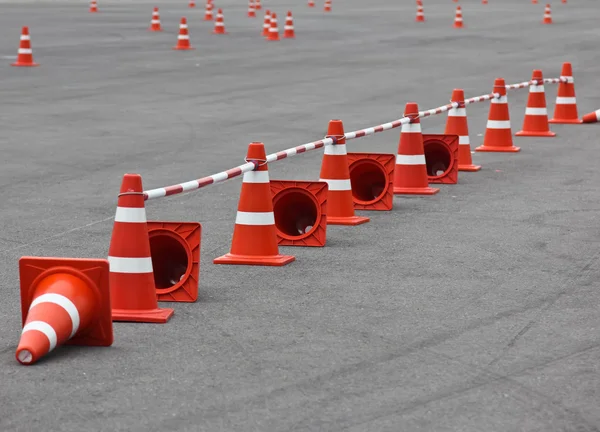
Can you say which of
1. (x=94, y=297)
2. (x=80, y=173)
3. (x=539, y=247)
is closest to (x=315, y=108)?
(x=80, y=173)

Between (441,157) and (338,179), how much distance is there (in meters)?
3.04

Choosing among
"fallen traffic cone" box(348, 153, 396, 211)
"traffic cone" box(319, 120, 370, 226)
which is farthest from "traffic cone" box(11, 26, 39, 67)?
"traffic cone" box(319, 120, 370, 226)

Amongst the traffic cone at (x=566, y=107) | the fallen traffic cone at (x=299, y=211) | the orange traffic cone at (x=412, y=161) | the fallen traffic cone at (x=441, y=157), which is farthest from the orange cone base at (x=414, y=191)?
the traffic cone at (x=566, y=107)

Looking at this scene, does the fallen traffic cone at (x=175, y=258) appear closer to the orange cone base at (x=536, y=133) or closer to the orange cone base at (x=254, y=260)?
the orange cone base at (x=254, y=260)

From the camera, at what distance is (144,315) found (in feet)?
25.1

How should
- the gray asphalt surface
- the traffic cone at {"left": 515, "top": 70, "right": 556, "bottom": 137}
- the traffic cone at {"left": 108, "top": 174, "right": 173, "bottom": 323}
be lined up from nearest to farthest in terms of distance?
the gray asphalt surface < the traffic cone at {"left": 108, "top": 174, "right": 173, "bottom": 323} < the traffic cone at {"left": 515, "top": 70, "right": 556, "bottom": 137}

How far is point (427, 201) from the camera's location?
12.3 metres

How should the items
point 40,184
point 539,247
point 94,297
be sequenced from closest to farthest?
point 94,297 → point 539,247 → point 40,184

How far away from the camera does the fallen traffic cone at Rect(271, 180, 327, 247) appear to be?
989 centimetres

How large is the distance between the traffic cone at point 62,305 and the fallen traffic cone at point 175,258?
3.68 ft

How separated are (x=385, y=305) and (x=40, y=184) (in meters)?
6.07

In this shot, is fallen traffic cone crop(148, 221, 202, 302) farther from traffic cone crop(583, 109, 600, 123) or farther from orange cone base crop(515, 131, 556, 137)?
traffic cone crop(583, 109, 600, 123)

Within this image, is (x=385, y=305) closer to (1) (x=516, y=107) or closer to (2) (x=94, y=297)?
(2) (x=94, y=297)

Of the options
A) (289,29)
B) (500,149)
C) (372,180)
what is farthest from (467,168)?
(289,29)
